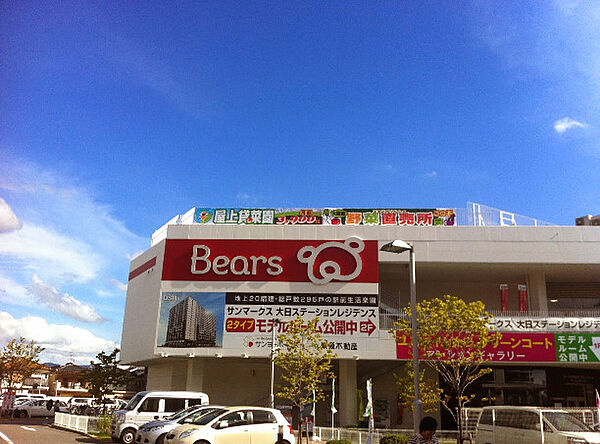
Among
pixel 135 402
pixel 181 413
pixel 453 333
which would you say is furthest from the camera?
pixel 453 333

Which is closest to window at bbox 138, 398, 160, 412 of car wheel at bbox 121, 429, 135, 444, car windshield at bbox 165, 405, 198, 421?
car windshield at bbox 165, 405, 198, 421

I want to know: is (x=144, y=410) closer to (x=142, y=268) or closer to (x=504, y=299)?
(x=142, y=268)

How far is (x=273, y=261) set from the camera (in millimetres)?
34125

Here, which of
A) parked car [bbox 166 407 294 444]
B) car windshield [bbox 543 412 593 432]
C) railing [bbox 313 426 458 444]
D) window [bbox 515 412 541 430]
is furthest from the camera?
railing [bbox 313 426 458 444]

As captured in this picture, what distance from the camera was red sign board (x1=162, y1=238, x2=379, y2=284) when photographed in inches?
1329

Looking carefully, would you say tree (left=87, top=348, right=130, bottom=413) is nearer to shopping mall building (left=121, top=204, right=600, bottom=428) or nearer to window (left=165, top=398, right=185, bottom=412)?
shopping mall building (left=121, top=204, right=600, bottom=428)

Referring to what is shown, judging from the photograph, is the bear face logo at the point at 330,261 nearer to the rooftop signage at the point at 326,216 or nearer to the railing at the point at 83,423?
the rooftop signage at the point at 326,216

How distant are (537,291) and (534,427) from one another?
22788mm

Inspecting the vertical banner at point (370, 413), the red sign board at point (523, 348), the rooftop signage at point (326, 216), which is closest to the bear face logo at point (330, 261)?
the rooftop signage at point (326, 216)

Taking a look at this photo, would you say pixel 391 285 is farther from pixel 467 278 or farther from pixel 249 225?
pixel 249 225

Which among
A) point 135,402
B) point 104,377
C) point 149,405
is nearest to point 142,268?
point 104,377

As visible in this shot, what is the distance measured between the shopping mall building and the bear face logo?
7cm

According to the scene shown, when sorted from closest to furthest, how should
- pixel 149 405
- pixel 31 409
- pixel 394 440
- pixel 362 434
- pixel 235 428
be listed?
1. pixel 235 428
2. pixel 394 440
3. pixel 149 405
4. pixel 362 434
5. pixel 31 409

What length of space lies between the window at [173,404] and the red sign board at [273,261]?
11601 millimetres
